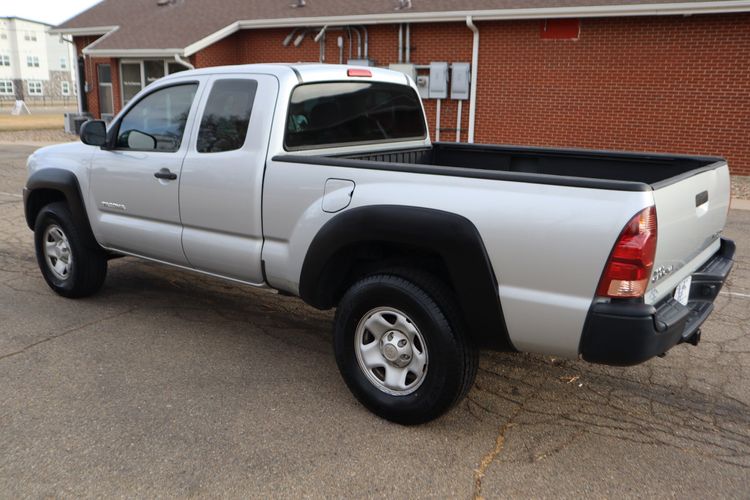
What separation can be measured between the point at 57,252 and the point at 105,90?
57.4ft

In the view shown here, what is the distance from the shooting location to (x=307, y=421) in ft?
11.4

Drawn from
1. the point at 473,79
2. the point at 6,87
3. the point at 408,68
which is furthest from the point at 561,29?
the point at 6,87

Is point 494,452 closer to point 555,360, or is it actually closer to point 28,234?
point 555,360

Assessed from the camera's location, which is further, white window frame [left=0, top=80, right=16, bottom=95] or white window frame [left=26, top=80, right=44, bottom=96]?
white window frame [left=26, top=80, right=44, bottom=96]

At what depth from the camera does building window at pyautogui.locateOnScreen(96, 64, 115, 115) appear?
67.9ft

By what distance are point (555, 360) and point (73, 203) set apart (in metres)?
3.79

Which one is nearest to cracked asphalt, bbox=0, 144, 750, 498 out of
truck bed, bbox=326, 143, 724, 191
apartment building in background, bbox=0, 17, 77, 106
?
truck bed, bbox=326, 143, 724, 191

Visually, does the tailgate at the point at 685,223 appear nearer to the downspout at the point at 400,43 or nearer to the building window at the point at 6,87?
the downspout at the point at 400,43

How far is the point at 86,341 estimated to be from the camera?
4531 millimetres

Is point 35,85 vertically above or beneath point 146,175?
above

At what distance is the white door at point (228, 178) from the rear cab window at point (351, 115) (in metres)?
0.21

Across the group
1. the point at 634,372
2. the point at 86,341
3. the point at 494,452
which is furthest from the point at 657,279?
the point at 86,341

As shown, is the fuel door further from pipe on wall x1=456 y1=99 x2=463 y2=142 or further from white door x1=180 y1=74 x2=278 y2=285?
pipe on wall x1=456 y1=99 x2=463 y2=142

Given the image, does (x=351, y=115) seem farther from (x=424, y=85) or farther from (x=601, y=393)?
(x=424, y=85)
